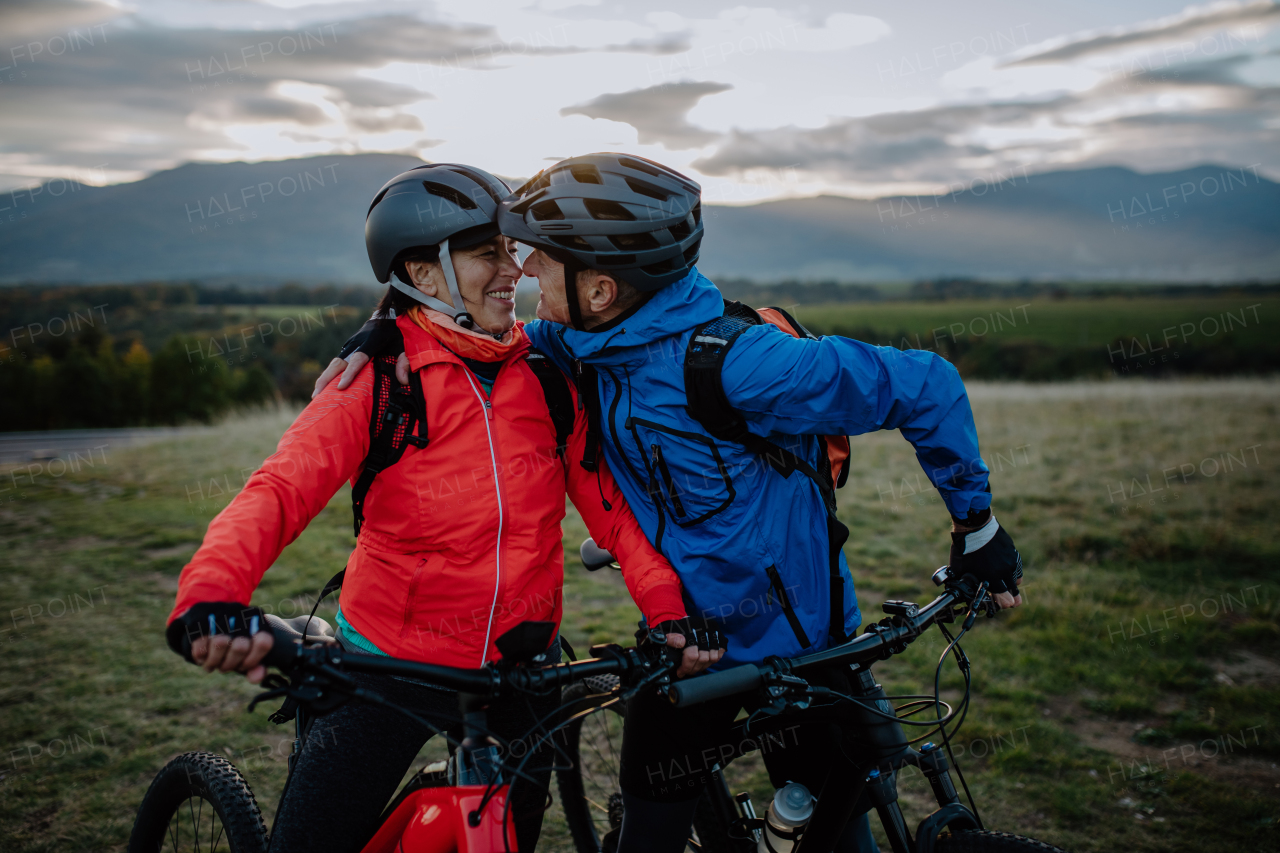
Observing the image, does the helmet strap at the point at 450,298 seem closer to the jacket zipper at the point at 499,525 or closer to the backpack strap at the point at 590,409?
the jacket zipper at the point at 499,525

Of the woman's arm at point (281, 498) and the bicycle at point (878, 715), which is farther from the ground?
the woman's arm at point (281, 498)

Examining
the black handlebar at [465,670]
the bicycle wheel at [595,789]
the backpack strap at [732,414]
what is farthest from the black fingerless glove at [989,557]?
the bicycle wheel at [595,789]

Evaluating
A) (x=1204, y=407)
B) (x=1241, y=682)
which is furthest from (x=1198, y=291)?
(x=1241, y=682)

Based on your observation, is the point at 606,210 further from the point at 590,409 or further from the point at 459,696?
the point at 459,696

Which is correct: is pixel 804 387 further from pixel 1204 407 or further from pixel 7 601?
pixel 1204 407

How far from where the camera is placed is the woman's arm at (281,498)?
5.73 feet

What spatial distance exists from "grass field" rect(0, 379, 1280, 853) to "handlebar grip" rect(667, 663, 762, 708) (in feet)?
9.07

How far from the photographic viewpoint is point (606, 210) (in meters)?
2.34

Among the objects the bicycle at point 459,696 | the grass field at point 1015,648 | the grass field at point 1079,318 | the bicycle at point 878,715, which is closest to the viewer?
the bicycle at point 459,696

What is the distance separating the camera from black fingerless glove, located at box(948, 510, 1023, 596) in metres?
2.27

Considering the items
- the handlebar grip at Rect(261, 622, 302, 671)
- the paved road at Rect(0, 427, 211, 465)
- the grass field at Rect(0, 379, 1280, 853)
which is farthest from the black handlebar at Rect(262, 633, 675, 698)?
the paved road at Rect(0, 427, 211, 465)


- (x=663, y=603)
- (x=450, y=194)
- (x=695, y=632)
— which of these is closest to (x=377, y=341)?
(x=450, y=194)

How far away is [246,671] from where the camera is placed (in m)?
1.67

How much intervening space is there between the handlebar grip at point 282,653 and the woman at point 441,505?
36cm
